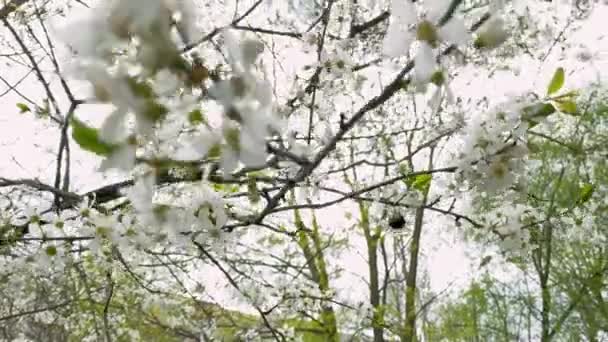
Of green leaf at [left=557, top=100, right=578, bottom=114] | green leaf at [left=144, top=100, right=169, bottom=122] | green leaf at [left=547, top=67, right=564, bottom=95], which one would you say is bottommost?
green leaf at [left=144, top=100, right=169, bottom=122]

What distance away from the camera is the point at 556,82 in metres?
0.87

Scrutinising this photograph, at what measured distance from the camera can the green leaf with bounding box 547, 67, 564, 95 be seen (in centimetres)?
84

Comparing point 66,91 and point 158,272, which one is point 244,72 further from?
point 158,272

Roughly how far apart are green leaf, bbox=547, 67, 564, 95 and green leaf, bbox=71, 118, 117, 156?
62 centimetres

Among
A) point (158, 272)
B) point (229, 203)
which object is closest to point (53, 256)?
point (229, 203)

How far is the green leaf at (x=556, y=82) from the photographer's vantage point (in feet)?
2.75

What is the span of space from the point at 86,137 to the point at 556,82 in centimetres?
65

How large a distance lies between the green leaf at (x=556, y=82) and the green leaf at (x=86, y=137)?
62cm

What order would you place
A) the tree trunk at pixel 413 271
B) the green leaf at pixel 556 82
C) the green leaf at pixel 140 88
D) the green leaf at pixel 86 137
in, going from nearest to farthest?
the green leaf at pixel 140 88, the green leaf at pixel 86 137, the green leaf at pixel 556 82, the tree trunk at pixel 413 271

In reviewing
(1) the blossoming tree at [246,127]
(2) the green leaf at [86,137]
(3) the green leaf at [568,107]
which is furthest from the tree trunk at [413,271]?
(2) the green leaf at [86,137]

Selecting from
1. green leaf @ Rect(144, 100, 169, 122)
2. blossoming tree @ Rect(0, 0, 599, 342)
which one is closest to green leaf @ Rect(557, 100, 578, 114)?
blossoming tree @ Rect(0, 0, 599, 342)

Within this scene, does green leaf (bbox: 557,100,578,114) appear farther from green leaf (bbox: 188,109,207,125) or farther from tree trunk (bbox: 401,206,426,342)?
tree trunk (bbox: 401,206,426,342)

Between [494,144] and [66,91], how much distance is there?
0.88 meters

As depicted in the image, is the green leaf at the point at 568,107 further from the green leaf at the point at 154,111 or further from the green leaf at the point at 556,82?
the green leaf at the point at 154,111
